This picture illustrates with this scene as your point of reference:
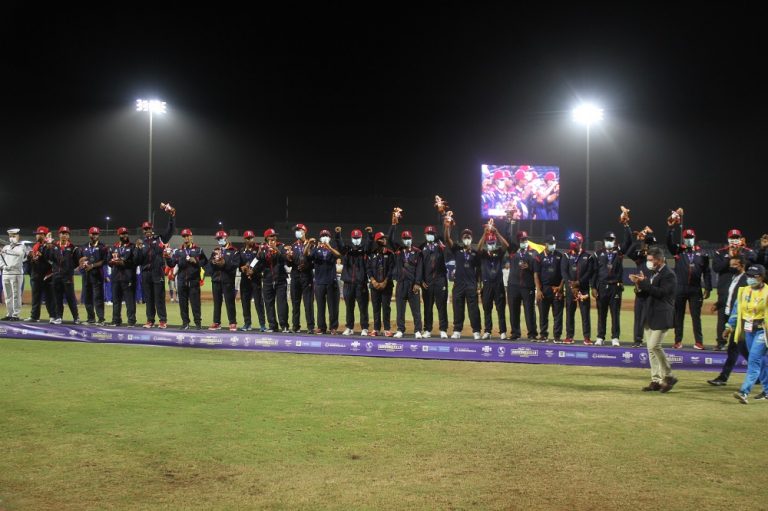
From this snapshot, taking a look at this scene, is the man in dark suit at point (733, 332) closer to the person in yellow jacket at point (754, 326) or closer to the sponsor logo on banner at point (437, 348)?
the person in yellow jacket at point (754, 326)

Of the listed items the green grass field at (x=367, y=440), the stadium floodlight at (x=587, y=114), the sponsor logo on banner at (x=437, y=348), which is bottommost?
the green grass field at (x=367, y=440)

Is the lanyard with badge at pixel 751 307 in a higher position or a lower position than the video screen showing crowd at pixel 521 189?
lower

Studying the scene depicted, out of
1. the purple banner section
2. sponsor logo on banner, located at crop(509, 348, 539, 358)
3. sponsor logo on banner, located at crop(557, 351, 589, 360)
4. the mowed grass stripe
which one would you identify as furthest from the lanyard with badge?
sponsor logo on banner, located at crop(509, 348, 539, 358)

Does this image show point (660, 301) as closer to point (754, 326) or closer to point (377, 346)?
point (754, 326)

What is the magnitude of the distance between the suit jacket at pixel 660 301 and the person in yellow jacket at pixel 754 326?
921 millimetres

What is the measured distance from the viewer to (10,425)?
24.6ft

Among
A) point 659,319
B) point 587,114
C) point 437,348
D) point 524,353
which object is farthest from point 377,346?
point 587,114

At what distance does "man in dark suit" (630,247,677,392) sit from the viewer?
31.9 feet

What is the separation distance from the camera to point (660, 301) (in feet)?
32.1

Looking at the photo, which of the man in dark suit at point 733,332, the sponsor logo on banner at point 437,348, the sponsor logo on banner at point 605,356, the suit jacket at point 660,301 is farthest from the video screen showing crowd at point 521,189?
the suit jacket at point 660,301

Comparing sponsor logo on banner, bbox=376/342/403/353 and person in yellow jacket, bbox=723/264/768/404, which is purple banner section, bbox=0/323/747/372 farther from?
person in yellow jacket, bbox=723/264/768/404

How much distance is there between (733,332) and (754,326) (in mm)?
869

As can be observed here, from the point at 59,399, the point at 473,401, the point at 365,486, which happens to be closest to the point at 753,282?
the point at 473,401

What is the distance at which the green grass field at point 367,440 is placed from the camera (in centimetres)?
551
